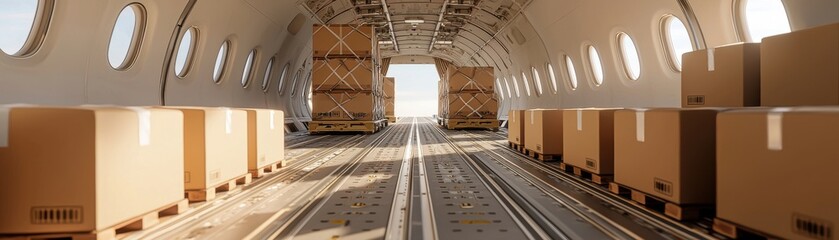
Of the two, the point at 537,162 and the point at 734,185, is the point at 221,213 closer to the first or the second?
the point at 734,185

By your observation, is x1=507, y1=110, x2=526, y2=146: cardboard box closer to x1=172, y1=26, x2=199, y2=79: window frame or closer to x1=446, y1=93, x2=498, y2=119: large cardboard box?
x1=172, y1=26, x2=199, y2=79: window frame

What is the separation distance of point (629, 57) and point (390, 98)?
21460mm

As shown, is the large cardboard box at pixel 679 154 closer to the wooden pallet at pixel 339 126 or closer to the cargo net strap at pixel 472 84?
the wooden pallet at pixel 339 126

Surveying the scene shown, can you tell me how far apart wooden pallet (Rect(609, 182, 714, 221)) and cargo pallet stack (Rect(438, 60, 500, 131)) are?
1467 centimetres

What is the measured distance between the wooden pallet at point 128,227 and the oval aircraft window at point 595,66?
1251 cm

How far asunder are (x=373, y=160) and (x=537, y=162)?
2390 millimetres

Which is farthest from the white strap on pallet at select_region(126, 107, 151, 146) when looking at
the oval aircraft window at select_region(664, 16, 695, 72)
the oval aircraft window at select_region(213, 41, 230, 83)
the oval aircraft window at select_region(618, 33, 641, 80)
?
the oval aircraft window at select_region(618, 33, 641, 80)

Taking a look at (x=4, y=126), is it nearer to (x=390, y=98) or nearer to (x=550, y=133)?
(x=550, y=133)

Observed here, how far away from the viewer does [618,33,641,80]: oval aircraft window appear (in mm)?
12680

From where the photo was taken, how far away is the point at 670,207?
3.90 metres

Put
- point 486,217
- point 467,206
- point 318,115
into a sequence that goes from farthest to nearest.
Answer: point 318,115, point 467,206, point 486,217

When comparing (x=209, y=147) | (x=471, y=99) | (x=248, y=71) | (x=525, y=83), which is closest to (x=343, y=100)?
(x=248, y=71)

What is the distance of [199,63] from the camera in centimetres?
1201

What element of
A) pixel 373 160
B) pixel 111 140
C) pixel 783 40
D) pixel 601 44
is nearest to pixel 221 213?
pixel 111 140
